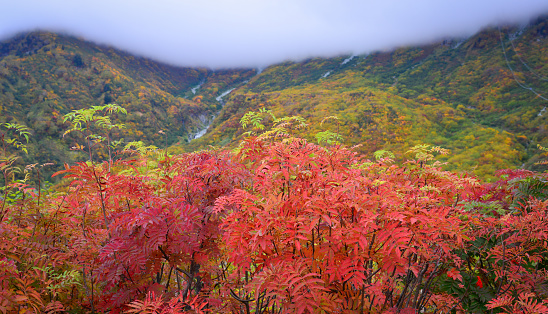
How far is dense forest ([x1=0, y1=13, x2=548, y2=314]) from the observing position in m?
1.58

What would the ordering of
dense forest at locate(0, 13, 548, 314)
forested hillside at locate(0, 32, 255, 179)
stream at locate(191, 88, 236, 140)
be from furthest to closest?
stream at locate(191, 88, 236, 140) → forested hillside at locate(0, 32, 255, 179) → dense forest at locate(0, 13, 548, 314)

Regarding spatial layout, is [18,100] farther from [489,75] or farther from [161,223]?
[489,75]

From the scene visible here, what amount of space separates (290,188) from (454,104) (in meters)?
34.1

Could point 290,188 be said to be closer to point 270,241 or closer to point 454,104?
point 270,241

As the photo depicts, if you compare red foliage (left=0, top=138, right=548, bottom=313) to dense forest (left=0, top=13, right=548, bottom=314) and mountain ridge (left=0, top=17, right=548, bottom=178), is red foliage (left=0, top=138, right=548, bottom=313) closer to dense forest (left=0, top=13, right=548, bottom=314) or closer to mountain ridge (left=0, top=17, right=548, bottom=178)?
dense forest (left=0, top=13, right=548, bottom=314)

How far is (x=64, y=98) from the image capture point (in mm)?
42031

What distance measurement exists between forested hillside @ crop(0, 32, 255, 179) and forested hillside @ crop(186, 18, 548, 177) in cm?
1613

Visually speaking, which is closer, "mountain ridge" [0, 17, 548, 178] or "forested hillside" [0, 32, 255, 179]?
"mountain ridge" [0, 17, 548, 178]

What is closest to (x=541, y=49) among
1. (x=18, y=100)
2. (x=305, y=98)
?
(x=305, y=98)

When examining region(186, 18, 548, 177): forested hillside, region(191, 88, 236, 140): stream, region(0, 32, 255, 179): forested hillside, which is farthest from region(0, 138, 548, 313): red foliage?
region(191, 88, 236, 140): stream

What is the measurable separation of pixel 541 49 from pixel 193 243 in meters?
46.3

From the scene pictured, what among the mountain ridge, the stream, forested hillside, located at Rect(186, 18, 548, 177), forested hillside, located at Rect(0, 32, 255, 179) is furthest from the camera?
the stream

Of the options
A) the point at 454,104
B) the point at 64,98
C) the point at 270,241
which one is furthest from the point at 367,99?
the point at 64,98

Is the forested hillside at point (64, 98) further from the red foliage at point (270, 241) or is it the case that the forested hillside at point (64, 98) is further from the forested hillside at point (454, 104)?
the red foliage at point (270, 241)
